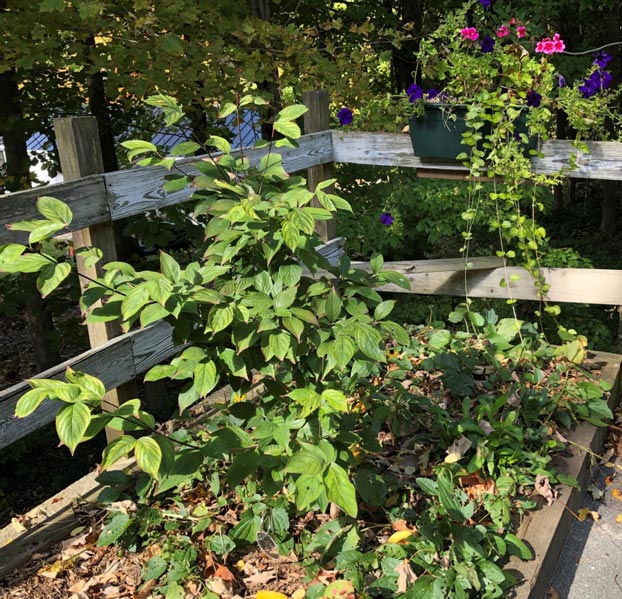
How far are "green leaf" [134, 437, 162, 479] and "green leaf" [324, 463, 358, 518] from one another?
0.44m

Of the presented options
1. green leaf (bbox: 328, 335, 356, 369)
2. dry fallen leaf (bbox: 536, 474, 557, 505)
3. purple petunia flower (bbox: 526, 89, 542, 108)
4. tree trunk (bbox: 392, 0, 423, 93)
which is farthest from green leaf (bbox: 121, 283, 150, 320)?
tree trunk (bbox: 392, 0, 423, 93)

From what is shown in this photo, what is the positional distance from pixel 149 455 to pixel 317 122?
9.24ft

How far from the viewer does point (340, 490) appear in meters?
1.76

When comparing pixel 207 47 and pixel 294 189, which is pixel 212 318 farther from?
pixel 207 47

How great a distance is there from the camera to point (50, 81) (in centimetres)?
578

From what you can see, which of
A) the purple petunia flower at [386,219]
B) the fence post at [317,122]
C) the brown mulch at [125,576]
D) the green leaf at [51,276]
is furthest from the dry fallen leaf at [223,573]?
the purple petunia flower at [386,219]

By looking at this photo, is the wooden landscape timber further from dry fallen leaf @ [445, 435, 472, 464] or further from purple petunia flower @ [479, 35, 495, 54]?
purple petunia flower @ [479, 35, 495, 54]

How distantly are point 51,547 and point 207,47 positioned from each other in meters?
3.62

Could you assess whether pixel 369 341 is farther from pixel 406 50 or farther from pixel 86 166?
pixel 406 50

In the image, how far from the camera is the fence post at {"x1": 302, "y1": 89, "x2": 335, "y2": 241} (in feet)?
13.2

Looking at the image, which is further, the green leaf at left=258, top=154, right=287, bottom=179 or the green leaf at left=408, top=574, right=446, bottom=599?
the green leaf at left=258, top=154, right=287, bottom=179

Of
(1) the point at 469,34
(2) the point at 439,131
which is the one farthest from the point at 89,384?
(1) the point at 469,34

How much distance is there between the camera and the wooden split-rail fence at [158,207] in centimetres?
243

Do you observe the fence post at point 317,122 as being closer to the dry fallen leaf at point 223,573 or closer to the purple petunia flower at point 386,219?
the purple petunia flower at point 386,219
